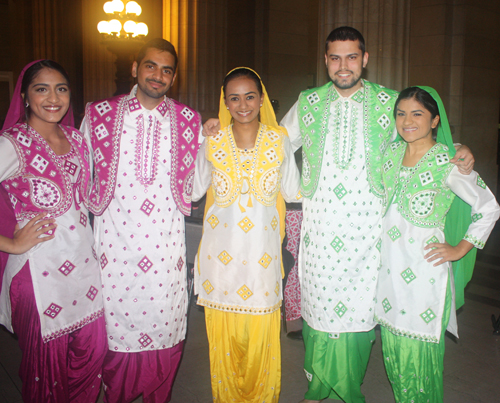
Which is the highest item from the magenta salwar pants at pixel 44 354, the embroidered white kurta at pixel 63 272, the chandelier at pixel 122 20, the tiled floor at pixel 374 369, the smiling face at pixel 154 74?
the chandelier at pixel 122 20

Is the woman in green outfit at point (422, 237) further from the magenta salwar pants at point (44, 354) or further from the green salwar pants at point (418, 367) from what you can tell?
the magenta salwar pants at point (44, 354)

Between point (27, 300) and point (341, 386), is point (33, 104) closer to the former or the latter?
point (27, 300)

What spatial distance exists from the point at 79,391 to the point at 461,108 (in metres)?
6.06

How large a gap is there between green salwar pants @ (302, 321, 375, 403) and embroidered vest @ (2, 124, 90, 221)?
146cm

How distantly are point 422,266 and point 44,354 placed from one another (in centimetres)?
180

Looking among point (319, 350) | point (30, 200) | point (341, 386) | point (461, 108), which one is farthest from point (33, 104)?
point (461, 108)

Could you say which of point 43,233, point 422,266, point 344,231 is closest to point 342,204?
point 344,231

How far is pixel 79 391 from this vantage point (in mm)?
2322

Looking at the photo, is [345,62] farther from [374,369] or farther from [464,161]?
[374,369]

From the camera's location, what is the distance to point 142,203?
2.25 meters

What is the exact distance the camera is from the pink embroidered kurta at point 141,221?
7.38 feet

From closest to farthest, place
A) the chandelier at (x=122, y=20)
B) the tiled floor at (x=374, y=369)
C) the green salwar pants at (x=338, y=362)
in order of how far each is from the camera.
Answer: the green salwar pants at (x=338, y=362) → the tiled floor at (x=374, y=369) → the chandelier at (x=122, y=20)

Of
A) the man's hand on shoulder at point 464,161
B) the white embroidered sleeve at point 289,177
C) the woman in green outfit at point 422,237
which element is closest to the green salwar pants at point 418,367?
the woman in green outfit at point 422,237

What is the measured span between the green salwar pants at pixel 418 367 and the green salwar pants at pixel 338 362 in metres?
0.23
